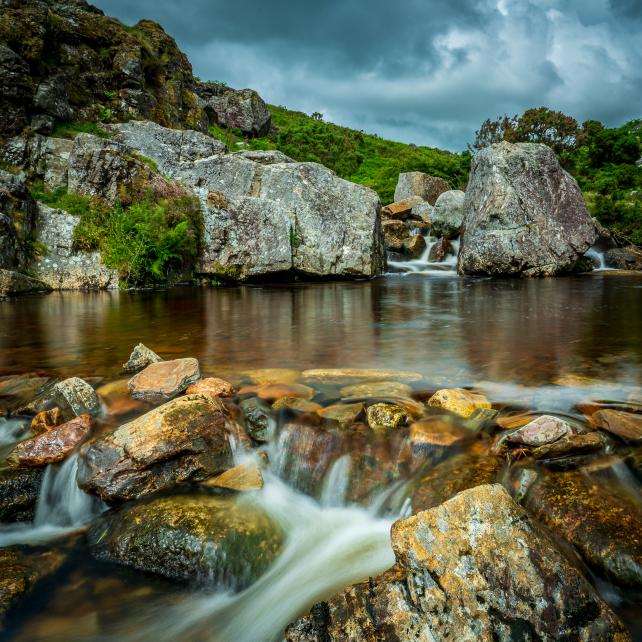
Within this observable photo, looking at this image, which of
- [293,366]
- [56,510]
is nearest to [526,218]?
[293,366]

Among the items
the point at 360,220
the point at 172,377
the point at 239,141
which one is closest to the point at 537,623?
the point at 172,377

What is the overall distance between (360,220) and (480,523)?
14375 mm

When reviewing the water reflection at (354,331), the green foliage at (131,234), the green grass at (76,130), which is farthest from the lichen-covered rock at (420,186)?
the green foliage at (131,234)

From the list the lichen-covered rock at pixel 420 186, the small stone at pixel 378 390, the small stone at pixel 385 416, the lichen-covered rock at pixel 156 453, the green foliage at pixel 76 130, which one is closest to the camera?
the lichen-covered rock at pixel 156 453

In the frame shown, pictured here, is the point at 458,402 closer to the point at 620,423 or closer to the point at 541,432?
the point at 541,432

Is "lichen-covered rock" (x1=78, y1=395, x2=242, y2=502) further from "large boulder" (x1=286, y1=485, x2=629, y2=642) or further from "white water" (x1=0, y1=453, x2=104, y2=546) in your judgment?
"large boulder" (x1=286, y1=485, x2=629, y2=642)

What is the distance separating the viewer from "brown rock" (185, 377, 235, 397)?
385cm

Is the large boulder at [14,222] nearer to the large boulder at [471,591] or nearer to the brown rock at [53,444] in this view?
the brown rock at [53,444]

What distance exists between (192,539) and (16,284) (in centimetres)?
1161

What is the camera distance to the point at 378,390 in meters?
3.95

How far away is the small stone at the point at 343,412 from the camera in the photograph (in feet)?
11.0

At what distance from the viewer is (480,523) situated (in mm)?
1907

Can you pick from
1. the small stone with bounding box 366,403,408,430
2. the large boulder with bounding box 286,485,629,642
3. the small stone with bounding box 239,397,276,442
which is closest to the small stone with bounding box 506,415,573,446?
the small stone with bounding box 366,403,408,430

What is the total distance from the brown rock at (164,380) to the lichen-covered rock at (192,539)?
1240 millimetres
